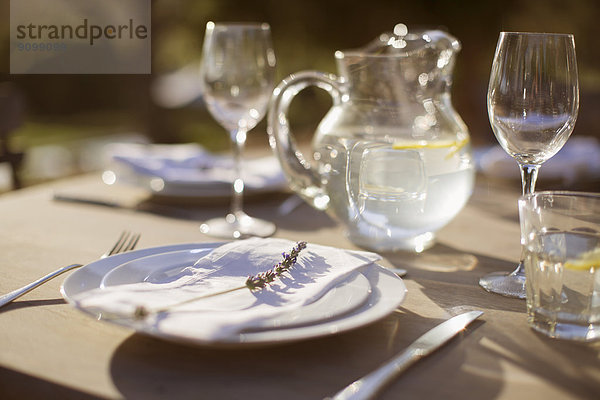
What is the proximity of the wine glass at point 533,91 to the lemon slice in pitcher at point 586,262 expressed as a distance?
138mm

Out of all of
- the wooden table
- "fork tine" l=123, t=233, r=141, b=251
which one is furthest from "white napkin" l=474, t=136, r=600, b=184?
"fork tine" l=123, t=233, r=141, b=251

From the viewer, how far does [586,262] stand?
22.4 inches

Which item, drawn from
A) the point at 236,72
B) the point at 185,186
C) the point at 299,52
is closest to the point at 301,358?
the point at 236,72

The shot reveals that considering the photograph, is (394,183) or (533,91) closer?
(533,91)

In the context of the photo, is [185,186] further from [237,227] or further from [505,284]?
[505,284]

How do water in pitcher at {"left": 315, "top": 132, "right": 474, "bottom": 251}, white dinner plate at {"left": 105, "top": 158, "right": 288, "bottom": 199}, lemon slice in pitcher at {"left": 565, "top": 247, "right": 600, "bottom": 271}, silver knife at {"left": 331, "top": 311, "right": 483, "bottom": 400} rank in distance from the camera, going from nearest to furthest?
silver knife at {"left": 331, "top": 311, "right": 483, "bottom": 400} < lemon slice in pitcher at {"left": 565, "top": 247, "right": 600, "bottom": 271} < water in pitcher at {"left": 315, "top": 132, "right": 474, "bottom": 251} < white dinner plate at {"left": 105, "top": 158, "right": 288, "bottom": 199}

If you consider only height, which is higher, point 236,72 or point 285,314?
point 236,72

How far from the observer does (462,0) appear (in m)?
3.35

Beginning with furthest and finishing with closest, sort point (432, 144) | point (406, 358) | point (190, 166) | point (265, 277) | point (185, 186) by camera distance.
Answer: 1. point (190, 166)
2. point (185, 186)
3. point (432, 144)
4. point (265, 277)
5. point (406, 358)

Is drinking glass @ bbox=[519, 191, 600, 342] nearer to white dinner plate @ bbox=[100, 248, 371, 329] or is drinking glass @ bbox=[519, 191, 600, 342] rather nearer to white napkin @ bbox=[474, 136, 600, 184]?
white dinner plate @ bbox=[100, 248, 371, 329]

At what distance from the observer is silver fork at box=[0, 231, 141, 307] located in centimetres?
64

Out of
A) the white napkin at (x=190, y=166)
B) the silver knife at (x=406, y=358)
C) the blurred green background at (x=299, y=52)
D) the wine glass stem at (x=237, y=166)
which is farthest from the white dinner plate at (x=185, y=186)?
the blurred green background at (x=299, y=52)

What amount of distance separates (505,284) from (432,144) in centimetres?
21

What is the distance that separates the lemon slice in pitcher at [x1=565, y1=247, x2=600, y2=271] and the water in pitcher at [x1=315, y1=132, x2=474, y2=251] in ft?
0.90
